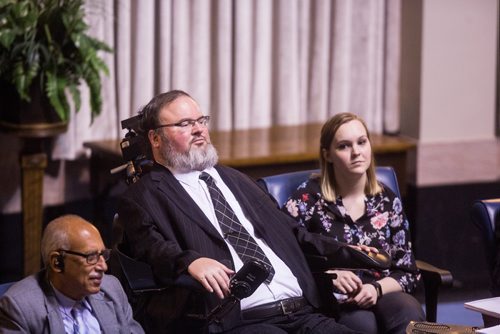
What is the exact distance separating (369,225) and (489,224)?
47 cm

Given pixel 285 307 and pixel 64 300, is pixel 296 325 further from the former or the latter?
pixel 64 300

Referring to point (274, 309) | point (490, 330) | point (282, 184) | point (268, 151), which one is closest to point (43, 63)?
point (268, 151)

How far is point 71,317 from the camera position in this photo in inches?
119

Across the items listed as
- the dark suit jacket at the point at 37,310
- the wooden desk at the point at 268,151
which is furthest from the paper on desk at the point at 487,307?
the wooden desk at the point at 268,151

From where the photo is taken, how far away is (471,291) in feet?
18.6

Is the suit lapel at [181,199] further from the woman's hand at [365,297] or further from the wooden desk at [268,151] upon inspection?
the wooden desk at [268,151]

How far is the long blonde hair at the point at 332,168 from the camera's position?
394 cm

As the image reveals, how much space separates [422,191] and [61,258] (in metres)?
3.39

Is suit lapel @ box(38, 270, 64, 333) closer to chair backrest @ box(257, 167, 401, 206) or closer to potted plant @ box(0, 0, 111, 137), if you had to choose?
chair backrest @ box(257, 167, 401, 206)

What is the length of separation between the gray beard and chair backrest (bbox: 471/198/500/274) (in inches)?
43.4

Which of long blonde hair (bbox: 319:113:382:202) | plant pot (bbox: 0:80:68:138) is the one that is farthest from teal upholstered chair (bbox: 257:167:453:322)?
plant pot (bbox: 0:80:68:138)

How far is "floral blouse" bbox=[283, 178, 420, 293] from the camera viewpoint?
152 inches

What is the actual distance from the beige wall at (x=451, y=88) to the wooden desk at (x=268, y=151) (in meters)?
0.21

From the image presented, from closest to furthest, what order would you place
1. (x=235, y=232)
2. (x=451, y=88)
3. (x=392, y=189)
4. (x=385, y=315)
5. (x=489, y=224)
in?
(x=235, y=232) → (x=385, y=315) → (x=489, y=224) → (x=392, y=189) → (x=451, y=88)
